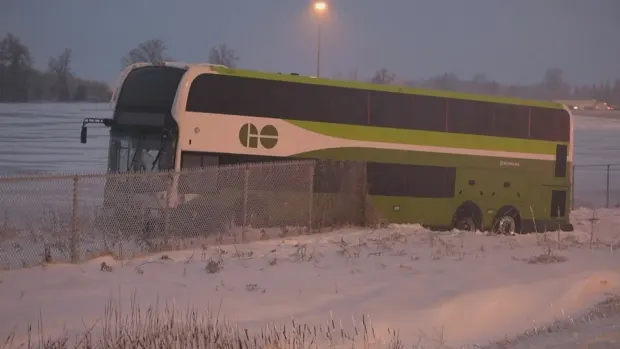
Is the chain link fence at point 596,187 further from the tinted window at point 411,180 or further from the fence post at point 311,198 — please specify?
the fence post at point 311,198

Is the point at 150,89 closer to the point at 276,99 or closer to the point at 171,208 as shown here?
the point at 276,99

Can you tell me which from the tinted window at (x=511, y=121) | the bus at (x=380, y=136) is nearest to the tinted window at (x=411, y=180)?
the bus at (x=380, y=136)

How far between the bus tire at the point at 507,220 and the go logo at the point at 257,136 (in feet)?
23.0

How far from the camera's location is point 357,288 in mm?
11023

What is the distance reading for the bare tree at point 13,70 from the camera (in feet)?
A: 204

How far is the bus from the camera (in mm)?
17750

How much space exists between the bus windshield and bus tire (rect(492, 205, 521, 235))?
937 centimetres

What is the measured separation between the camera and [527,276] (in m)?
11.9

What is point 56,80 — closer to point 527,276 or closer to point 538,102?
point 538,102

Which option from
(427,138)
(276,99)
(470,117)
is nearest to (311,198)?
(276,99)

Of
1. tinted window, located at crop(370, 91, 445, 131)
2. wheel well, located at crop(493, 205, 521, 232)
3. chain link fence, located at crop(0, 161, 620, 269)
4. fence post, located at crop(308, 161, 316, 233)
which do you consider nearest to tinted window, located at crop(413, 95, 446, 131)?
tinted window, located at crop(370, 91, 445, 131)

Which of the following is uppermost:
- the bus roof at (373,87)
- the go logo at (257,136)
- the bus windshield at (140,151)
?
the bus roof at (373,87)

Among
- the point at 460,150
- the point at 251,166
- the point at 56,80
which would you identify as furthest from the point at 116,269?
the point at 56,80

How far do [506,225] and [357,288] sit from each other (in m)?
12.6
